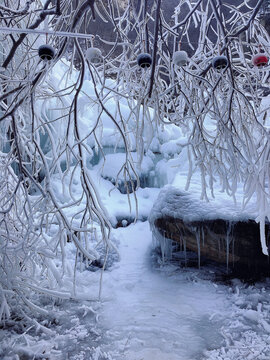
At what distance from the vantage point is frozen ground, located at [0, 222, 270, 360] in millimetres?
2678

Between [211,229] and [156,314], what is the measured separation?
4.15ft

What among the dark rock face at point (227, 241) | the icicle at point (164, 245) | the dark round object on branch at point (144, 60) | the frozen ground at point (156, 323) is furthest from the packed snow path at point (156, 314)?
the dark round object on branch at point (144, 60)

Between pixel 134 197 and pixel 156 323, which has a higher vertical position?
pixel 134 197

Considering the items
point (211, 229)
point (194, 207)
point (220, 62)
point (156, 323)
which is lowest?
point (156, 323)

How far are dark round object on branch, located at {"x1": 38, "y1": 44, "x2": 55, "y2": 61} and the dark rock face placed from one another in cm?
320

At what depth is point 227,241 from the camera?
3.97 metres

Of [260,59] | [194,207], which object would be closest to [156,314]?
[194,207]

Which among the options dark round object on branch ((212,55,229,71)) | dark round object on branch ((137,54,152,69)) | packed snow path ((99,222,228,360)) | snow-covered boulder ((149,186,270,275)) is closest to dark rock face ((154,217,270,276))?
snow-covered boulder ((149,186,270,275))

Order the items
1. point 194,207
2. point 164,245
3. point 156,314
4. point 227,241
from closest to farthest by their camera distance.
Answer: point 156,314, point 227,241, point 194,207, point 164,245

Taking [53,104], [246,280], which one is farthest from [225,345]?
[53,104]

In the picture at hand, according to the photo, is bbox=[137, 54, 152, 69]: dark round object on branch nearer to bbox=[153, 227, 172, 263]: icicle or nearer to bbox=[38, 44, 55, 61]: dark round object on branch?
bbox=[38, 44, 55, 61]: dark round object on branch

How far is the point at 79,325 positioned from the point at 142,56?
261 cm

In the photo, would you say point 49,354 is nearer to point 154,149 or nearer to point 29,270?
point 29,270

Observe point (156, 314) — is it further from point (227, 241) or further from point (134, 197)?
point (134, 197)
